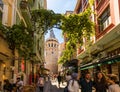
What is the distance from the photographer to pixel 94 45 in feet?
85.8

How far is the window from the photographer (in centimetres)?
2441

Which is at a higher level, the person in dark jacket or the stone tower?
the stone tower

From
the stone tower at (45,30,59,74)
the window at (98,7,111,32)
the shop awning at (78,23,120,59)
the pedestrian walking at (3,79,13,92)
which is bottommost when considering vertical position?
the pedestrian walking at (3,79,13,92)

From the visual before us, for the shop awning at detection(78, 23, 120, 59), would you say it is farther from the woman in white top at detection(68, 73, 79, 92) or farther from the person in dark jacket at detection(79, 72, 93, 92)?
the woman in white top at detection(68, 73, 79, 92)

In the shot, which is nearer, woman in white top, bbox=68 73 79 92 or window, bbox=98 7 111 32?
woman in white top, bbox=68 73 79 92

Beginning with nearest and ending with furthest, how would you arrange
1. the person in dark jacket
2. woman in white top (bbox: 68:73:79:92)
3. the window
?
woman in white top (bbox: 68:73:79:92), the person in dark jacket, the window

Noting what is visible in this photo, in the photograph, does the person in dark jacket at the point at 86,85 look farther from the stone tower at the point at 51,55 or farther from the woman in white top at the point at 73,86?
the stone tower at the point at 51,55

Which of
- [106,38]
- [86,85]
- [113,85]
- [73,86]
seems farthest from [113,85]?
[106,38]

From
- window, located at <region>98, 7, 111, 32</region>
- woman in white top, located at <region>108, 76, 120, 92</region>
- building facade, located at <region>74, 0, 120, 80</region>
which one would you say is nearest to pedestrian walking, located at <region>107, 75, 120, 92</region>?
woman in white top, located at <region>108, 76, 120, 92</region>

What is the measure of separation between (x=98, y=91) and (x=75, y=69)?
23.2 meters

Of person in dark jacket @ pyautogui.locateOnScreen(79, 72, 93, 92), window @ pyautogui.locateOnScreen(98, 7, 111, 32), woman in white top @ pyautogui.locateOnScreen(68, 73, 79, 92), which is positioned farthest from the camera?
window @ pyautogui.locateOnScreen(98, 7, 111, 32)

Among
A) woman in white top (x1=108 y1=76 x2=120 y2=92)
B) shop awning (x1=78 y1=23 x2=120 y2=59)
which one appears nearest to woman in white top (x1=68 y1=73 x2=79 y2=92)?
woman in white top (x1=108 y1=76 x2=120 y2=92)

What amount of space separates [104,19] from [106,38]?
4.48 meters

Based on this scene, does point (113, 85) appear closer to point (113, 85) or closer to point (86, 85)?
point (113, 85)
